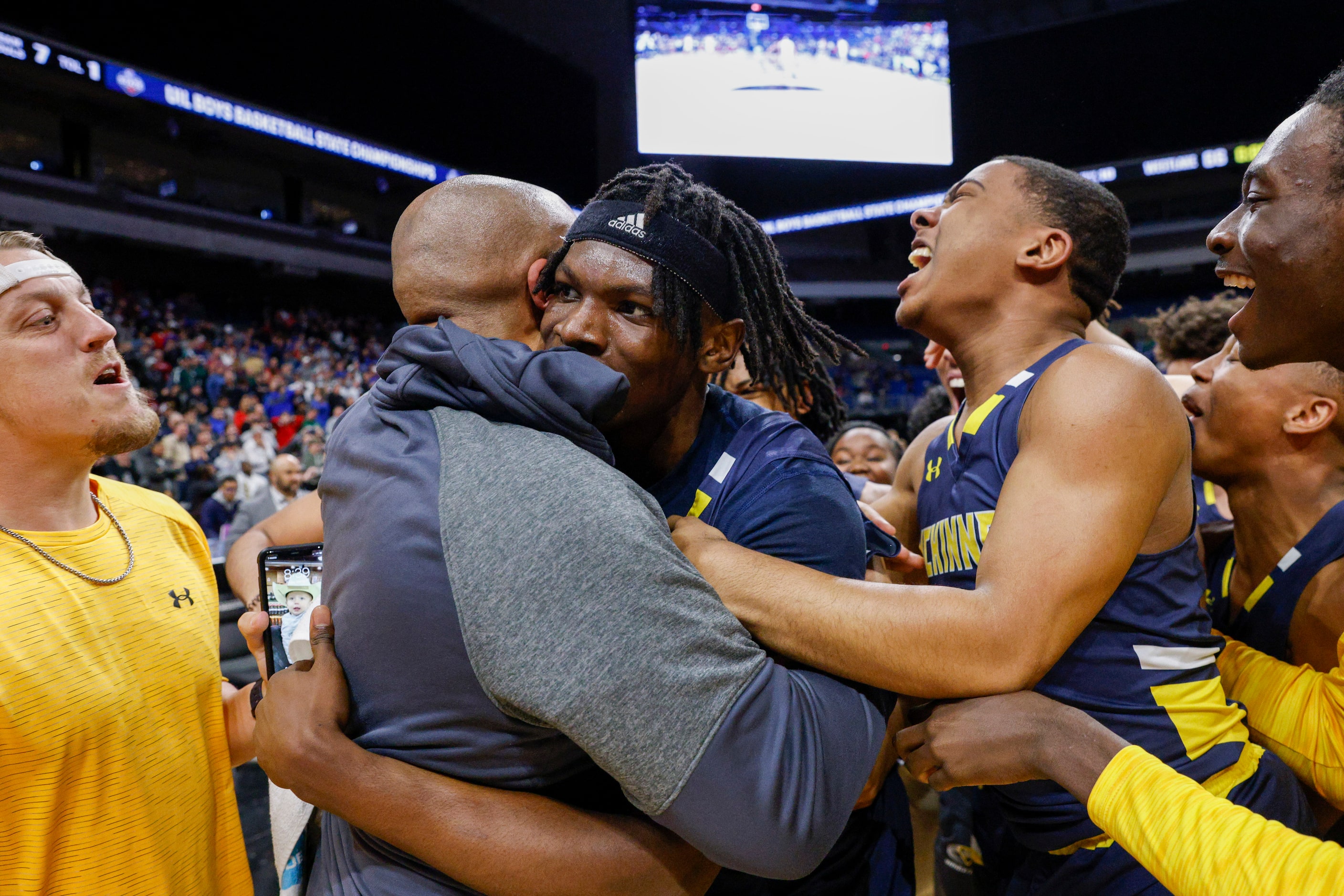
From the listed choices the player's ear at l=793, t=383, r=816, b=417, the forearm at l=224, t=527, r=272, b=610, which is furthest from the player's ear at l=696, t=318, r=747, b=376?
the forearm at l=224, t=527, r=272, b=610

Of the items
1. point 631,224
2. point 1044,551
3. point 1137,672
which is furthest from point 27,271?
point 1137,672

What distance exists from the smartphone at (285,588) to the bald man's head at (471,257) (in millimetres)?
500

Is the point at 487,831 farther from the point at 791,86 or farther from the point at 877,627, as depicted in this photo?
the point at 791,86

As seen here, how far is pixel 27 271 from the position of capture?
192cm

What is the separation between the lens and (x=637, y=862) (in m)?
1.20

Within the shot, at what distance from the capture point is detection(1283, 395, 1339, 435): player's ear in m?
2.06

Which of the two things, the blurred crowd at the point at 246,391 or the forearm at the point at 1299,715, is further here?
the blurred crowd at the point at 246,391

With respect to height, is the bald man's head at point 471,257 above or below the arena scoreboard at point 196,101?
below

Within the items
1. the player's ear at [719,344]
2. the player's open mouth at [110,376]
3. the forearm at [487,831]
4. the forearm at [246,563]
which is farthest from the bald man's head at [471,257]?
the forearm at [246,563]

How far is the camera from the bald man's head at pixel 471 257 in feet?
4.98

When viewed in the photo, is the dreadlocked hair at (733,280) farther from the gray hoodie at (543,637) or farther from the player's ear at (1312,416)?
the player's ear at (1312,416)

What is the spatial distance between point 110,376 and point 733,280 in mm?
1452

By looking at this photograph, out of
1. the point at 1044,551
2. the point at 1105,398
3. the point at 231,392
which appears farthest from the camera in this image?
the point at 231,392

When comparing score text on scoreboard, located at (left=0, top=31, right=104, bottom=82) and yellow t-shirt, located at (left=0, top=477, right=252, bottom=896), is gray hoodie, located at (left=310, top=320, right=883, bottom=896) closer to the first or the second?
yellow t-shirt, located at (left=0, top=477, right=252, bottom=896)
